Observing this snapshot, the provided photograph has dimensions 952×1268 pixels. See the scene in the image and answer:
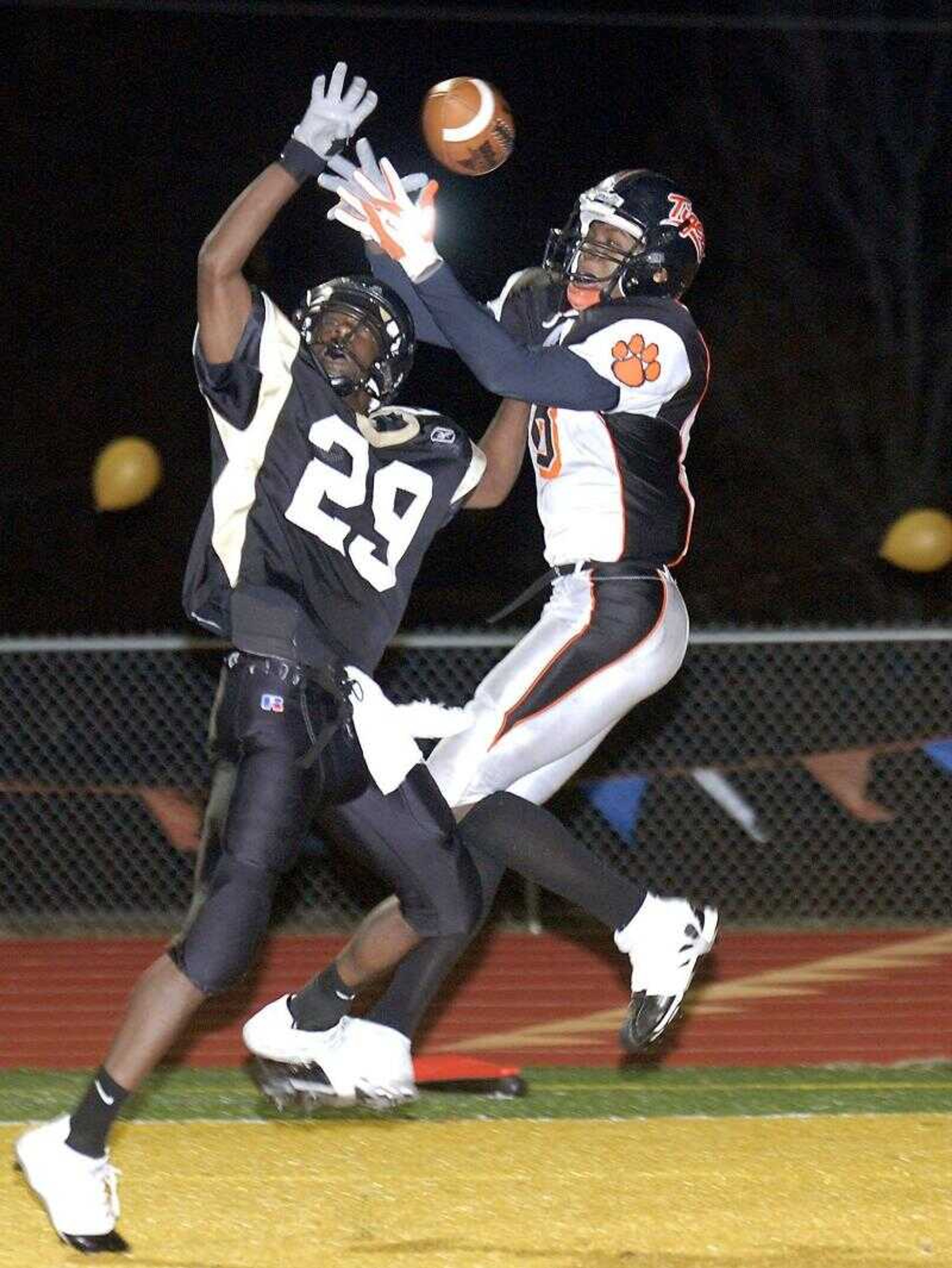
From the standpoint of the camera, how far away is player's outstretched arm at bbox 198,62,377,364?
4.19 metres

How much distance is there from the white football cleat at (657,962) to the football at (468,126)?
210 centimetres

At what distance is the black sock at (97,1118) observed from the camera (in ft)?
13.5

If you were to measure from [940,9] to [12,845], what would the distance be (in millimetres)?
11985

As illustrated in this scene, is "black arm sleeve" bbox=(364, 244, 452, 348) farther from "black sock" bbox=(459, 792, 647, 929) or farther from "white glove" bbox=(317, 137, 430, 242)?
"black sock" bbox=(459, 792, 647, 929)

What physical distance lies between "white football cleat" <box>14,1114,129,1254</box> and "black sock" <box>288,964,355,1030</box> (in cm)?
109

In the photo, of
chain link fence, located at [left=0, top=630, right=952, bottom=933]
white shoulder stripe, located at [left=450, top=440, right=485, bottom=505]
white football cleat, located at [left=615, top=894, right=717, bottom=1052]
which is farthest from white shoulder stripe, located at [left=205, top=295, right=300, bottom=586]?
chain link fence, located at [left=0, top=630, right=952, bottom=933]

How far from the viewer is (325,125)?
4332 mm

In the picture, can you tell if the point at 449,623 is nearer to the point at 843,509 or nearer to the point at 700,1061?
the point at 843,509

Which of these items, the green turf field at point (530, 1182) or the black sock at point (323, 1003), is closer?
the green turf field at point (530, 1182)

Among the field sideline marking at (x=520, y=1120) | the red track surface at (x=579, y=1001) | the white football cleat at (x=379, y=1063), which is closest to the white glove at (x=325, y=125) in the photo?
the white football cleat at (x=379, y=1063)

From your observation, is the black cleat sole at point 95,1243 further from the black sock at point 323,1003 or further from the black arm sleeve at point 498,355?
the black arm sleeve at point 498,355

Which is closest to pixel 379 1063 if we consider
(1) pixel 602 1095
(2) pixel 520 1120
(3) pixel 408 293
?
(2) pixel 520 1120

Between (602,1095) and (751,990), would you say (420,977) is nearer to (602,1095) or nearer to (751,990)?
(602,1095)

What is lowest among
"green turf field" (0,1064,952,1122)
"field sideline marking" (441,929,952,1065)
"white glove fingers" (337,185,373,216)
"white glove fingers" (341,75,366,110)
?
"field sideline marking" (441,929,952,1065)
